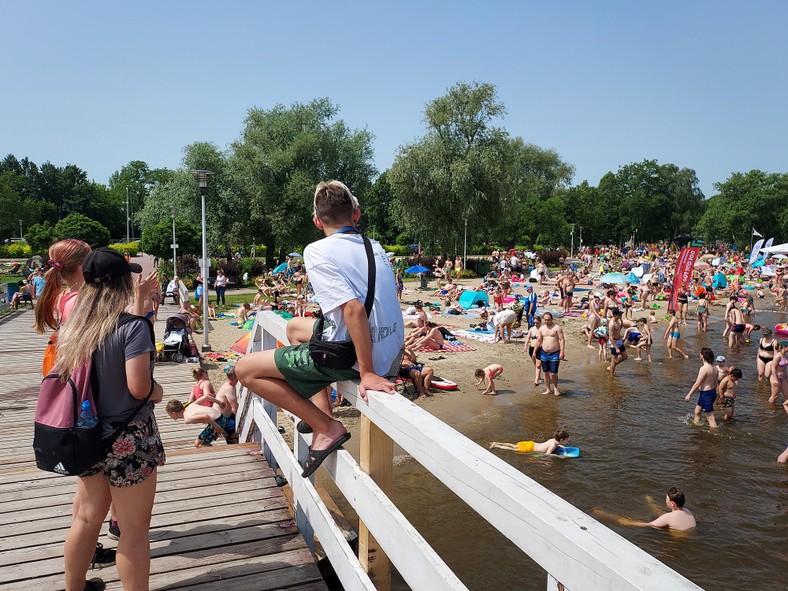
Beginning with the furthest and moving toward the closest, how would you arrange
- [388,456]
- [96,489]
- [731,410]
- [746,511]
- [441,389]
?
[441,389]
[731,410]
[746,511]
[96,489]
[388,456]

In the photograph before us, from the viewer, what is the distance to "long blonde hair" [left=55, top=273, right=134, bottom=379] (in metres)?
2.32

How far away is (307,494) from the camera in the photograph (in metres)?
2.89

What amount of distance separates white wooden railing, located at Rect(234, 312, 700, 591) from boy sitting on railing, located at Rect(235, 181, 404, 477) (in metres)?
0.11

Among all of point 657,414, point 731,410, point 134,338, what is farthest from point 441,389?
point 134,338

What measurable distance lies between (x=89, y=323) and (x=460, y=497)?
165 centimetres

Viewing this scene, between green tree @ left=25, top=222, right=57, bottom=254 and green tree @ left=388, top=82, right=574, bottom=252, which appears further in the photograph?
green tree @ left=25, top=222, right=57, bottom=254

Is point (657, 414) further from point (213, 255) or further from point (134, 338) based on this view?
point (213, 255)

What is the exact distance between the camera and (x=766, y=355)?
46.3ft

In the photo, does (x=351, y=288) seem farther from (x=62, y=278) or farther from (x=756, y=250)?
(x=756, y=250)

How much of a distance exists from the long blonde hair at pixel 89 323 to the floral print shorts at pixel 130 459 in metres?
0.32

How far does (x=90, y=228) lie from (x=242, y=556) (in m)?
42.7

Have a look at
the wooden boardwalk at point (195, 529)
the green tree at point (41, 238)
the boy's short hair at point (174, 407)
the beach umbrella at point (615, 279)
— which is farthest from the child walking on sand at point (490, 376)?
the green tree at point (41, 238)

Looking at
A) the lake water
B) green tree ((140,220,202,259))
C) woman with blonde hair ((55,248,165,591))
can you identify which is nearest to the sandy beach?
the lake water

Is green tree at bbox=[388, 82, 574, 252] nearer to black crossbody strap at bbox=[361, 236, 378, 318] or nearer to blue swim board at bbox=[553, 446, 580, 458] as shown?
blue swim board at bbox=[553, 446, 580, 458]
